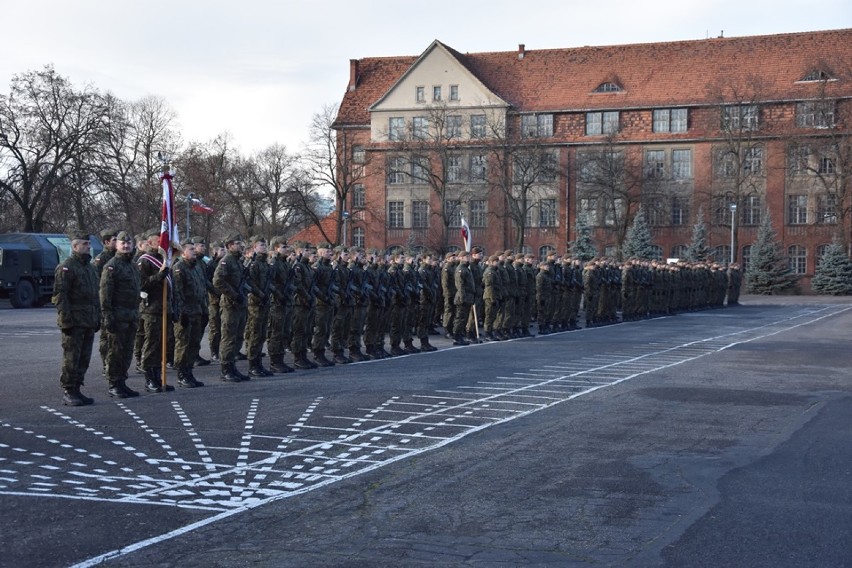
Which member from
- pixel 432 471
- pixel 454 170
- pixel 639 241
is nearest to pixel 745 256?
pixel 639 241

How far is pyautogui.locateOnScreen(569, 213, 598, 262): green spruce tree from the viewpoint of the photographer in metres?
62.2

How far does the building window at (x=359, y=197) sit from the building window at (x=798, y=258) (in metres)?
29.0

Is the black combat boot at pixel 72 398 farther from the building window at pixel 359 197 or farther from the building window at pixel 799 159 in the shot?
the building window at pixel 359 197

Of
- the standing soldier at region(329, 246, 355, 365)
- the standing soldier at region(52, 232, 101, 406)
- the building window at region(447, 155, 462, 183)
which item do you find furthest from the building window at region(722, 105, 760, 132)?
the standing soldier at region(52, 232, 101, 406)

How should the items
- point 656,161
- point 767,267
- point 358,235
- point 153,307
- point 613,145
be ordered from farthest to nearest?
point 358,235, point 656,161, point 613,145, point 767,267, point 153,307

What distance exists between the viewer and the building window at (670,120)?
67.7 metres

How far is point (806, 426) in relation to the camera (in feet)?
35.0

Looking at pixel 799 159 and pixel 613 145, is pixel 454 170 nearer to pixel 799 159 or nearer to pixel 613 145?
pixel 613 145

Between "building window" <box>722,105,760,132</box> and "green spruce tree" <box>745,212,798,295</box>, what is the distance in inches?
239

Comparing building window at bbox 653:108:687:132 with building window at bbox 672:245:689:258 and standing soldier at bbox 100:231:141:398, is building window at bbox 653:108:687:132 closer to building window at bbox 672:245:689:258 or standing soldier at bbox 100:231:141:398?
building window at bbox 672:245:689:258

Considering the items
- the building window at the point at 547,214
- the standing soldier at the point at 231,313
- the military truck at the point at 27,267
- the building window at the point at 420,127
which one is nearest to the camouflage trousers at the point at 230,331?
→ the standing soldier at the point at 231,313

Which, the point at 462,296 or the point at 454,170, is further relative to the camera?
the point at 454,170

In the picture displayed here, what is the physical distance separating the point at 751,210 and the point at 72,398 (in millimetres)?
61824

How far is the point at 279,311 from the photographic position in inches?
624
